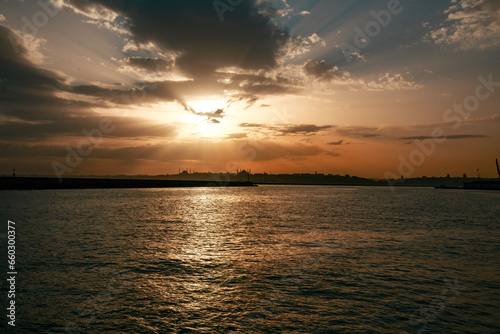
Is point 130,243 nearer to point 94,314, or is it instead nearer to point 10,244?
point 10,244

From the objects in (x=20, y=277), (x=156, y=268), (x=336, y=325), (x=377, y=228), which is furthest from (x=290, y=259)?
(x=377, y=228)

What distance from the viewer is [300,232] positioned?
130 ft

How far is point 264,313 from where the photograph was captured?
46.3 ft

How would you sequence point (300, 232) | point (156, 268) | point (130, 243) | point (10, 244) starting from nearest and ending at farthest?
1. point (156, 268)
2. point (10, 244)
3. point (130, 243)
4. point (300, 232)

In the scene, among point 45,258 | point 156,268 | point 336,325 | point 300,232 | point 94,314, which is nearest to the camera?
point 336,325

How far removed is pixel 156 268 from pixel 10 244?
16156 mm

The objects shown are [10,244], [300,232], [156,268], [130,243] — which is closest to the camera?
[156,268]

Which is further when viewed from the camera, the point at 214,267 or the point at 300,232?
the point at 300,232

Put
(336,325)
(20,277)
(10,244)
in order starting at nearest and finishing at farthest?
(336,325)
(20,277)
(10,244)

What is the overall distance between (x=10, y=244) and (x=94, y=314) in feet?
65.9

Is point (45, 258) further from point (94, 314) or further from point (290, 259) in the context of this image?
point (290, 259)

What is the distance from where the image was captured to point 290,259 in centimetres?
2481

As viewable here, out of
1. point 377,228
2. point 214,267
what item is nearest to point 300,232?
point 377,228

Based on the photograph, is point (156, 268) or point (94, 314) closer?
point (94, 314)
